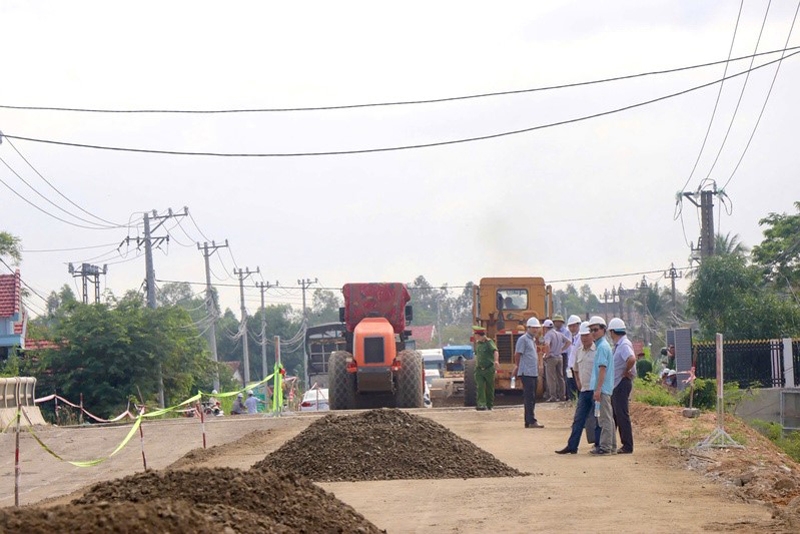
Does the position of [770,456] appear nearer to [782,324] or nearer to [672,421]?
[672,421]

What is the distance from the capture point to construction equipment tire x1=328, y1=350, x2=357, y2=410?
2795 centimetres

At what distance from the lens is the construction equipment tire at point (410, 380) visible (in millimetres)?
27922

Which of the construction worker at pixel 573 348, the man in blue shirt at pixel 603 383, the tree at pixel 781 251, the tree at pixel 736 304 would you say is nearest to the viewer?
the man in blue shirt at pixel 603 383

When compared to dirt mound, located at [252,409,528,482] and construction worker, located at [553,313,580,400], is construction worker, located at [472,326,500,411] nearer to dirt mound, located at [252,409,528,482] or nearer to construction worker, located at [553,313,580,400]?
construction worker, located at [553,313,580,400]

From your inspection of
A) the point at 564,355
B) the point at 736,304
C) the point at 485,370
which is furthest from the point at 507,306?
the point at 736,304

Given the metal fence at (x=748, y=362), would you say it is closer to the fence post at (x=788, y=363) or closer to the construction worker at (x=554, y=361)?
the fence post at (x=788, y=363)

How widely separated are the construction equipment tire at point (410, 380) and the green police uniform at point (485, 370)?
2767 millimetres

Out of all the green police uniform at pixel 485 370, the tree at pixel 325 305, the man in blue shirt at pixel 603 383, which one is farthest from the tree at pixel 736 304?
the tree at pixel 325 305

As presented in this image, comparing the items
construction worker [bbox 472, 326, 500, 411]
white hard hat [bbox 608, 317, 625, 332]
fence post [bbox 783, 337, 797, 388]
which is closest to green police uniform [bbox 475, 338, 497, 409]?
construction worker [bbox 472, 326, 500, 411]

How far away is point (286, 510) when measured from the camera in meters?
9.34

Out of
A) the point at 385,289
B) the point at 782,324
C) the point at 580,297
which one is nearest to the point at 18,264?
the point at 385,289

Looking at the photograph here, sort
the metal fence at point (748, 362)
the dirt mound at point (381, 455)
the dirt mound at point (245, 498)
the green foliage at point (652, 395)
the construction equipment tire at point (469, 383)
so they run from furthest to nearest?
the metal fence at point (748, 362), the construction equipment tire at point (469, 383), the green foliage at point (652, 395), the dirt mound at point (381, 455), the dirt mound at point (245, 498)

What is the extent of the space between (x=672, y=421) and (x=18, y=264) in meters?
39.7

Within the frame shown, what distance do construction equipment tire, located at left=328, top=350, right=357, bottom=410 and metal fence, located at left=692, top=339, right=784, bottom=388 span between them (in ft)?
34.5
